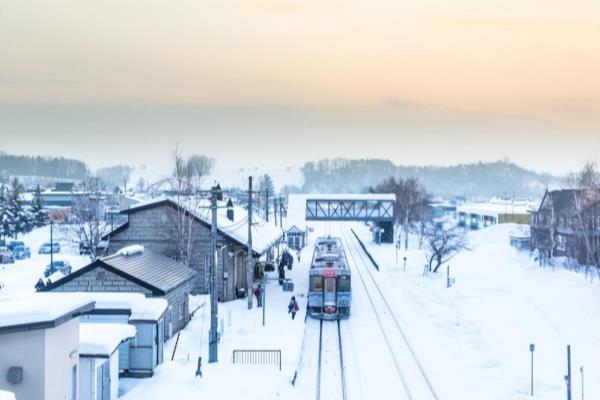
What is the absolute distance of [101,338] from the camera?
1496 cm

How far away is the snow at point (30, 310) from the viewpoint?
11.5 metres

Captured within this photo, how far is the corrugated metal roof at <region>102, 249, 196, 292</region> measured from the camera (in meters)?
22.7

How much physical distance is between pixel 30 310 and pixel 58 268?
35477mm

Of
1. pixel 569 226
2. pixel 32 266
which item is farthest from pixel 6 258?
pixel 569 226

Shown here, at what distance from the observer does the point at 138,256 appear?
25.9 metres

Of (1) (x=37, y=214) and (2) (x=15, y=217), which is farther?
(1) (x=37, y=214)

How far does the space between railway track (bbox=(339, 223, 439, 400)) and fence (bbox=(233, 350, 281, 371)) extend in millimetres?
4253

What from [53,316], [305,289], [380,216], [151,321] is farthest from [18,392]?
[380,216]

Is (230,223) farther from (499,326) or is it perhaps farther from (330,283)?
(499,326)

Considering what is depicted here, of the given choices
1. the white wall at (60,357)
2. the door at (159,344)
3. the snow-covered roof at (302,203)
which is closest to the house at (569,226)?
the snow-covered roof at (302,203)

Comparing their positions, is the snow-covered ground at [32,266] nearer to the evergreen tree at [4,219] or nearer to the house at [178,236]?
the evergreen tree at [4,219]

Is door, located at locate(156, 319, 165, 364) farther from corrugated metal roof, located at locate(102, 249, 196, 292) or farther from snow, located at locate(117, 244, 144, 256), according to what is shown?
snow, located at locate(117, 244, 144, 256)

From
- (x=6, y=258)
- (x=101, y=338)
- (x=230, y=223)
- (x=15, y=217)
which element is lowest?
→ (x=6, y=258)

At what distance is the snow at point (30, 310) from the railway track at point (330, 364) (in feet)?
27.4
